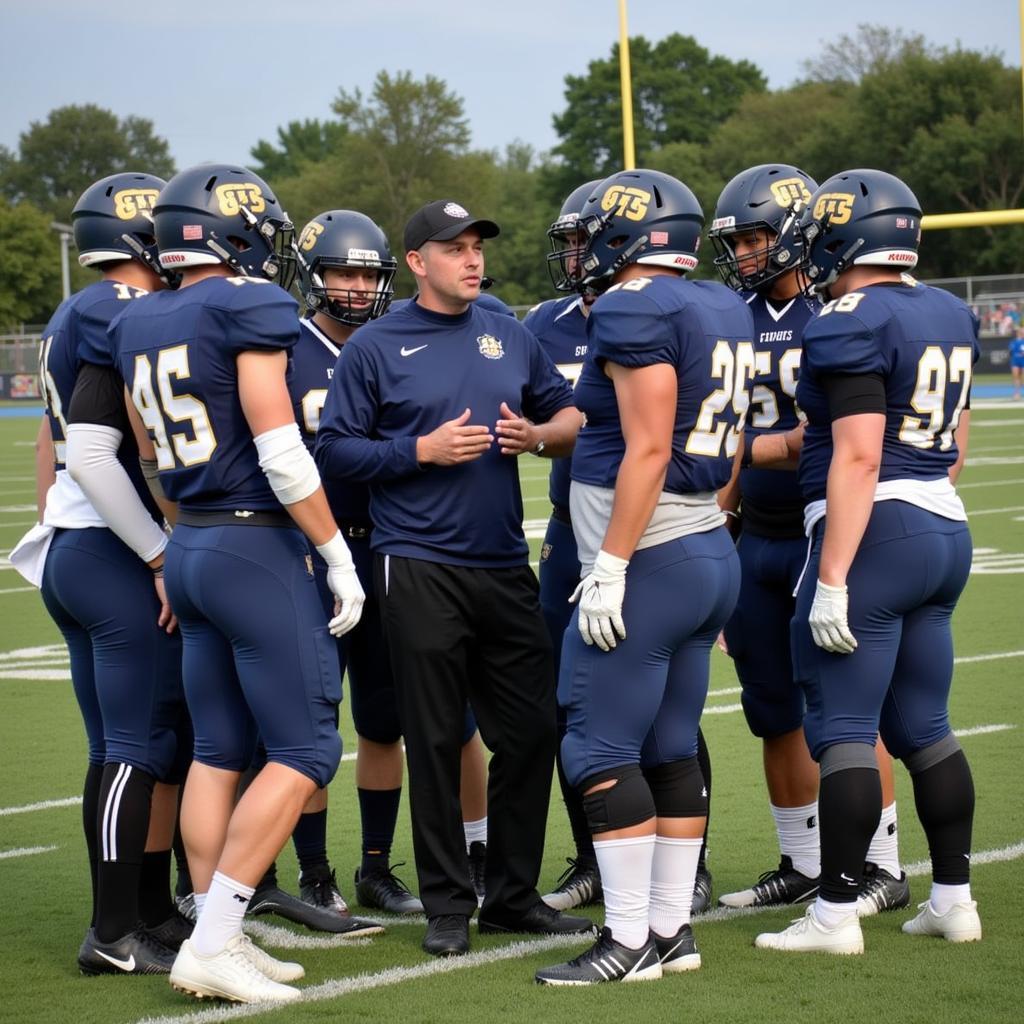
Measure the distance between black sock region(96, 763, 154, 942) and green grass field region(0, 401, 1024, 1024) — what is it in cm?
16

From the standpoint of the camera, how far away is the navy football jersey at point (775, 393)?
4.91 meters

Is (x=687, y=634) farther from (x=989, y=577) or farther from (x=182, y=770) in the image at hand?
(x=989, y=577)

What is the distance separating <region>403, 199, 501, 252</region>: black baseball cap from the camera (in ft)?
14.9

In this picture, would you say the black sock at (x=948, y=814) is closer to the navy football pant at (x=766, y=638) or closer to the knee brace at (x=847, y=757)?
the knee brace at (x=847, y=757)

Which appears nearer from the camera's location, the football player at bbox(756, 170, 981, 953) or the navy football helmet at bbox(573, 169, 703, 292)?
the football player at bbox(756, 170, 981, 953)

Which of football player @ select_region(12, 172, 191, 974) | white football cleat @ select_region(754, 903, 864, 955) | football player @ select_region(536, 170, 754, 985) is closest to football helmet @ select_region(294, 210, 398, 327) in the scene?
football player @ select_region(12, 172, 191, 974)

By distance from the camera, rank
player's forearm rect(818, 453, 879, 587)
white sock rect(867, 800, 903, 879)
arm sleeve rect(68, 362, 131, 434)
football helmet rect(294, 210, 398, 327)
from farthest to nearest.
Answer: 1. football helmet rect(294, 210, 398, 327)
2. white sock rect(867, 800, 903, 879)
3. arm sleeve rect(68, 362, 131, 434)
4. player's forearm rect(818, 453, 879, 587)

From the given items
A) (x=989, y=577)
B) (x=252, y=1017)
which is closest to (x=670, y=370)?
(x=252, y=1017)

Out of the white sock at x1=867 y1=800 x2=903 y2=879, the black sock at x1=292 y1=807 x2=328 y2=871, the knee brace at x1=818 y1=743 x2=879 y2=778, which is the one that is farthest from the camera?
the black sock at x1=292 y1=807 x2=328 y2=871

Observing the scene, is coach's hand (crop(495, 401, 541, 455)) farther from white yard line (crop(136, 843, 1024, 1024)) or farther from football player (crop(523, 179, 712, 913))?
white yard line (crop(136, 843, 1024, 1024))

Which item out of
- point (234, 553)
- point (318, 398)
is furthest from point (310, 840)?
point (318, 398)

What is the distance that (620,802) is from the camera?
403 cm

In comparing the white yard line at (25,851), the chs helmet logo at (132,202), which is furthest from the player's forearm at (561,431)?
the white yard line at (25,851)

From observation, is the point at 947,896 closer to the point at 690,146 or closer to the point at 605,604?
Result: the point at 605,604
